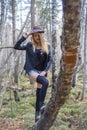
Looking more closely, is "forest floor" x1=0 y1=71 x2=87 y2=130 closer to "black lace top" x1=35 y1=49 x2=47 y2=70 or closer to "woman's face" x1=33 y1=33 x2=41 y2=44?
"black lace top" x1=35 y1=49 x2=47 y2=70

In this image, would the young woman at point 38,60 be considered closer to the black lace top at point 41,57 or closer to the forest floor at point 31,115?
the black lace top at point 41,57

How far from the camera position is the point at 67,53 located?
139 inches

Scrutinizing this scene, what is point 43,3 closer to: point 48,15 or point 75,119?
point 48,15

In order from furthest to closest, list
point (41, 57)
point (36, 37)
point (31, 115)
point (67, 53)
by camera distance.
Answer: point (31, 115) → point (41, 57) → point (36, 37) → point (67, 53)

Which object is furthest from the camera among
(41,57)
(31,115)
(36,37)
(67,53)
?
(31,115)

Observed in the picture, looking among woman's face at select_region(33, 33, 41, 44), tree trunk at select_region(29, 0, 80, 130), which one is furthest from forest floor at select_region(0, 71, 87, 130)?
tree trunk at select_region(29, 0, 80, 130)

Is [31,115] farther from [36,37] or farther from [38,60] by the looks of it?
[36,37]

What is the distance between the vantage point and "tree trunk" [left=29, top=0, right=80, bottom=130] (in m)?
3.04

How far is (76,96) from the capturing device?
10.7 meters

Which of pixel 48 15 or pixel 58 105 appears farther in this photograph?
pixel 48 15

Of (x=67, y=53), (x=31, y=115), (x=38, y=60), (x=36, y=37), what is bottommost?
(x=31, y=115)

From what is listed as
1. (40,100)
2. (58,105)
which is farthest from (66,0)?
(40,100)

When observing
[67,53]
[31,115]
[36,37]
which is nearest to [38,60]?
[36,37]

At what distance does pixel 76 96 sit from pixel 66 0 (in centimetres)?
801
